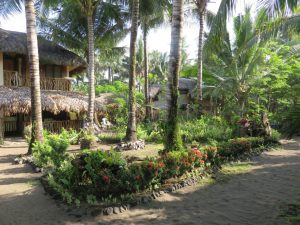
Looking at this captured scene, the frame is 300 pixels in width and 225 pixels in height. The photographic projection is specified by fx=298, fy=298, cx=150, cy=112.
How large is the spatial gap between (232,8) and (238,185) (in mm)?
4201

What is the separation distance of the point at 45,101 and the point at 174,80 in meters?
9.87

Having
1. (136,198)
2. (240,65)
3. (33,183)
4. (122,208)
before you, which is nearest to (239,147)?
(136,198)

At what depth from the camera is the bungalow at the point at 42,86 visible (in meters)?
15.0

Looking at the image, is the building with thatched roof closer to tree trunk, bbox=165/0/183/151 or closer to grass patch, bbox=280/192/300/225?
tree trunk, bbox=165/0/183/151

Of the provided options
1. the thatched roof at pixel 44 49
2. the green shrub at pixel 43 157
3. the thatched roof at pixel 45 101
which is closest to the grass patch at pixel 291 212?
the green shrub at pixel 43 157

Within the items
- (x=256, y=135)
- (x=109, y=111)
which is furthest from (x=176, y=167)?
(x=109, y=111)

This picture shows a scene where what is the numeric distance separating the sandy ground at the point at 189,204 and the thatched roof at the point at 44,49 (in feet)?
30.4

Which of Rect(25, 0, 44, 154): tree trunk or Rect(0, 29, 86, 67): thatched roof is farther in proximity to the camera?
Rect(0, 29, 86, 67): thatched roof

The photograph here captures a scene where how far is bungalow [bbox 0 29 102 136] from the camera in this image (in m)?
15.0

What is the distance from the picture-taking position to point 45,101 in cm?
1563

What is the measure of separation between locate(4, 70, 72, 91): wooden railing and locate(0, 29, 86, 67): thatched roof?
1.08 meters

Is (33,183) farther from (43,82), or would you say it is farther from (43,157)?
(43,82)

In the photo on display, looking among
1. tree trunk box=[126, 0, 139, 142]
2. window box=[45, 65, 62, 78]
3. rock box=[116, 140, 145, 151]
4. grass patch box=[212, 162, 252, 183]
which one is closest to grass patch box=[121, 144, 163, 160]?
rock box=[116, 140, 145, 151]

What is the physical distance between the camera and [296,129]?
3.52 metres
